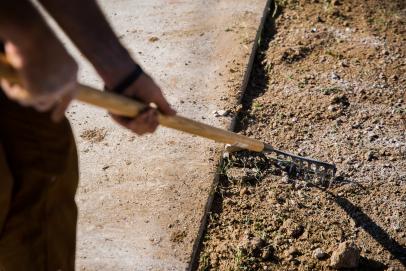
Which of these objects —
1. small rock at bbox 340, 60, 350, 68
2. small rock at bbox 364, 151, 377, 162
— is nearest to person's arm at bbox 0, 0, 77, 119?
small rock at bbox 364, 151, 377, 162

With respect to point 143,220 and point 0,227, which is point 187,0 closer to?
point 143,220

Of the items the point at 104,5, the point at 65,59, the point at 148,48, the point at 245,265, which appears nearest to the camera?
the point at 65,59

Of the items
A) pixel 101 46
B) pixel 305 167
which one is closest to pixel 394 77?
pixel 305 167

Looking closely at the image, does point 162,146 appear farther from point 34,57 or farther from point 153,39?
point 34,57

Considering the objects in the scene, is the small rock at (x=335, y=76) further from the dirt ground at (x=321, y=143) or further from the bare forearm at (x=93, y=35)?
the bare forearm at (x=93, y=35)

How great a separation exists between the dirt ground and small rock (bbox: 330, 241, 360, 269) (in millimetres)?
62

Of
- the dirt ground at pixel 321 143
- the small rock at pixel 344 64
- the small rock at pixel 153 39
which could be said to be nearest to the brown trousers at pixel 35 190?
the dirt ground at pixel 321 143

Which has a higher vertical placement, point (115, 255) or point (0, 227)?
point (0, 227)

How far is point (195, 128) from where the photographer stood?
220 centimetres

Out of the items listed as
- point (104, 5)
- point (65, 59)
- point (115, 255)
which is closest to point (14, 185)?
point (65, 59)

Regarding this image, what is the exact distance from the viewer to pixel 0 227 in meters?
1.90

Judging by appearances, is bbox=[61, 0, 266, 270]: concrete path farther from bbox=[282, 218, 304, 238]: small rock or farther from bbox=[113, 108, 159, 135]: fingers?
bbox=[113, 108, 159, 135]: fingers

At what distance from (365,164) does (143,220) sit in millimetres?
1296

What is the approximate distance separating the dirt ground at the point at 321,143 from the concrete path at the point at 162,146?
0.14 metres
